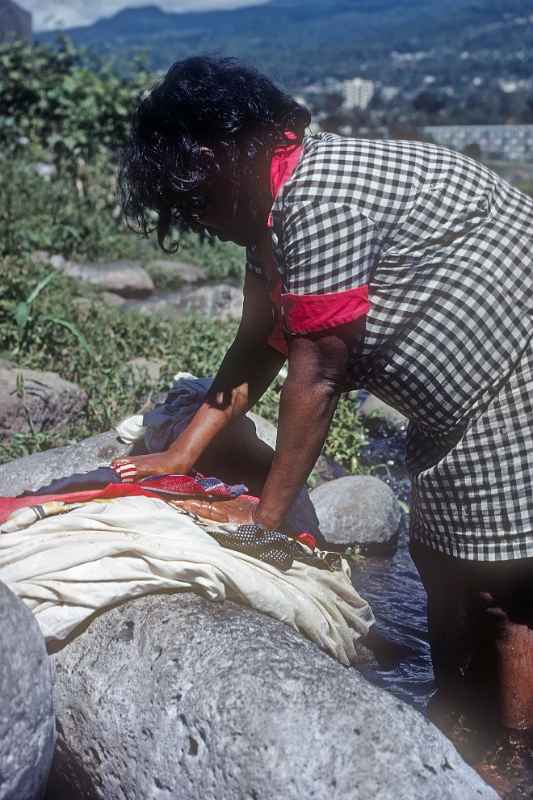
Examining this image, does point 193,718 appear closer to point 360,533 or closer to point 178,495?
point 178,495

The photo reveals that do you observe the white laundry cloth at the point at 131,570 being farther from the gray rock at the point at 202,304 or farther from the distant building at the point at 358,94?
the distant building at the point at 358,94

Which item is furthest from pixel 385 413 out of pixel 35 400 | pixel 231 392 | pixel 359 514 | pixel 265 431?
pixel 231 392

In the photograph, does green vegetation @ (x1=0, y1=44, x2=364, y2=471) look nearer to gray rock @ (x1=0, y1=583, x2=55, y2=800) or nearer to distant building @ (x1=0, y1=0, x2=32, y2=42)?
gray rock @ (x1=0, y1=583, x2=55, y2=800)

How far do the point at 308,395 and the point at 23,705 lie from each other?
100 cm

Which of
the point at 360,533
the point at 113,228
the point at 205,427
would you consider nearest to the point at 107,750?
the point at 205,427

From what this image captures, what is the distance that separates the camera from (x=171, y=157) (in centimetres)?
263

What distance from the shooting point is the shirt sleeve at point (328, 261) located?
8.09ft

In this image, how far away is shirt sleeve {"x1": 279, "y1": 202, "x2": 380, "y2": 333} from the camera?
2465 millimetres

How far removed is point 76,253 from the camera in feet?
30.7

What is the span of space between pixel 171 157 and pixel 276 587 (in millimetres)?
1159

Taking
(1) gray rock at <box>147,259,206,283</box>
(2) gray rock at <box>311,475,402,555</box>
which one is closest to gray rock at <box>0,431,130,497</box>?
(2) gray rock at <box>311,475,402,555</box>

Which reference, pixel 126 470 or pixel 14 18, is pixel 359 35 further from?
pixel 126 470

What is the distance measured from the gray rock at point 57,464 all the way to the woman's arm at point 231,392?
0.62 metres

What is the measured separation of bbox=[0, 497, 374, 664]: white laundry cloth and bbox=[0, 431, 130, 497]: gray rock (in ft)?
3.43
